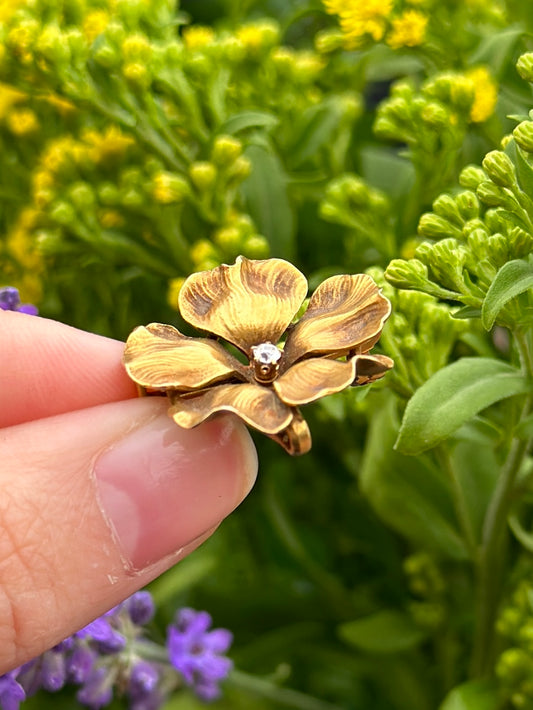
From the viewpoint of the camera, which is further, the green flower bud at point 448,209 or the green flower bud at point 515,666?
the green flower bud at point 515,666

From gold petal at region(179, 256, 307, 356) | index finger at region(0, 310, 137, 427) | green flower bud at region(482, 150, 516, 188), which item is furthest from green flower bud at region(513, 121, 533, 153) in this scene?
index finger at region(0, 310, 137, 427)

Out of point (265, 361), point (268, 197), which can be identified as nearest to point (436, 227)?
point (265, 361)

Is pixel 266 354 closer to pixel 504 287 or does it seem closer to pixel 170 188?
pixel 504 287

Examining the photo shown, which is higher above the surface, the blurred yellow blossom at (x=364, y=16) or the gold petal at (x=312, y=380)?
the blurred yellow blossom at (x=364, y=16)

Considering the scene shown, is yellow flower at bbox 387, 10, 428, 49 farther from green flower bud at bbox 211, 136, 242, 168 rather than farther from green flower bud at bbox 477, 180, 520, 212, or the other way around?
green flower bud at bbox 477, 180, 520, 212

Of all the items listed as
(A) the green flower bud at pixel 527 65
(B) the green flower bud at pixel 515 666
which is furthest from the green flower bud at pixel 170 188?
(B) the green flower bud at pixel 515 666

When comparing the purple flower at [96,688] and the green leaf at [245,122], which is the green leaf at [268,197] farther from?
the purple flower at [96,688]

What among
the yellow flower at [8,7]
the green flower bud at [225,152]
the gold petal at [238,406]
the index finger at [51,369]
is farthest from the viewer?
the yellow flower at [8,7]
